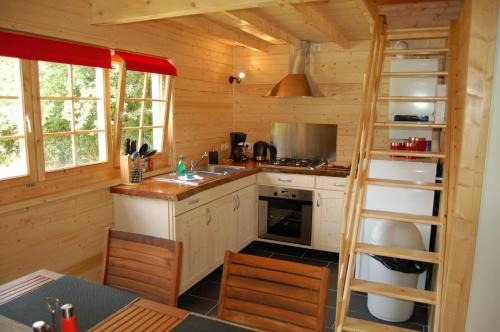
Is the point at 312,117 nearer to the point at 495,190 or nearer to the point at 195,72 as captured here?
the point at 195,72

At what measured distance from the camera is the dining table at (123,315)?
4.47 feet

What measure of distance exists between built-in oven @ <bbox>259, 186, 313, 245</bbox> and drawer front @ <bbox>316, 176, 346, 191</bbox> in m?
0.13

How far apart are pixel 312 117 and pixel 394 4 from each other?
1615mm

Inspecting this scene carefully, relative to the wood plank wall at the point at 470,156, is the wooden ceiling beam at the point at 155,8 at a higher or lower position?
higher

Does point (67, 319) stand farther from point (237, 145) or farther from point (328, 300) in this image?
point (237, 145)

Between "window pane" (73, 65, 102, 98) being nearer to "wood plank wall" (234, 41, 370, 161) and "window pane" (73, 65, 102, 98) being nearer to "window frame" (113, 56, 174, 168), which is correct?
"window frame" (113, 56, 174, 168)

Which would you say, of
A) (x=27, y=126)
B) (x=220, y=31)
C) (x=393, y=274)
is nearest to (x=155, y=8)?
(x=27, y=126)

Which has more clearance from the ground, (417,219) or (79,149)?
(79,149)

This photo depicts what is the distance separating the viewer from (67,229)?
2.65 meters

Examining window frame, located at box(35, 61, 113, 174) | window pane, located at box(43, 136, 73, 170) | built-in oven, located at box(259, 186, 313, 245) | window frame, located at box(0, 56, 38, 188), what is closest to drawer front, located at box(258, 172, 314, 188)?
built-in oven, located at box(259, 186, 313, 245)

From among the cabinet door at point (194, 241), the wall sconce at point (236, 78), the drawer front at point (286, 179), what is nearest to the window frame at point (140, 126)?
the cabinet door at point (194, 241)

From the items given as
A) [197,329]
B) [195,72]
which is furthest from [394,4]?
[197,329]

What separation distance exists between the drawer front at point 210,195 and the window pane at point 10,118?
43.2 inches

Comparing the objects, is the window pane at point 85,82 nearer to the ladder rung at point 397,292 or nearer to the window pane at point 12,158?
the window pane at point 12,158
